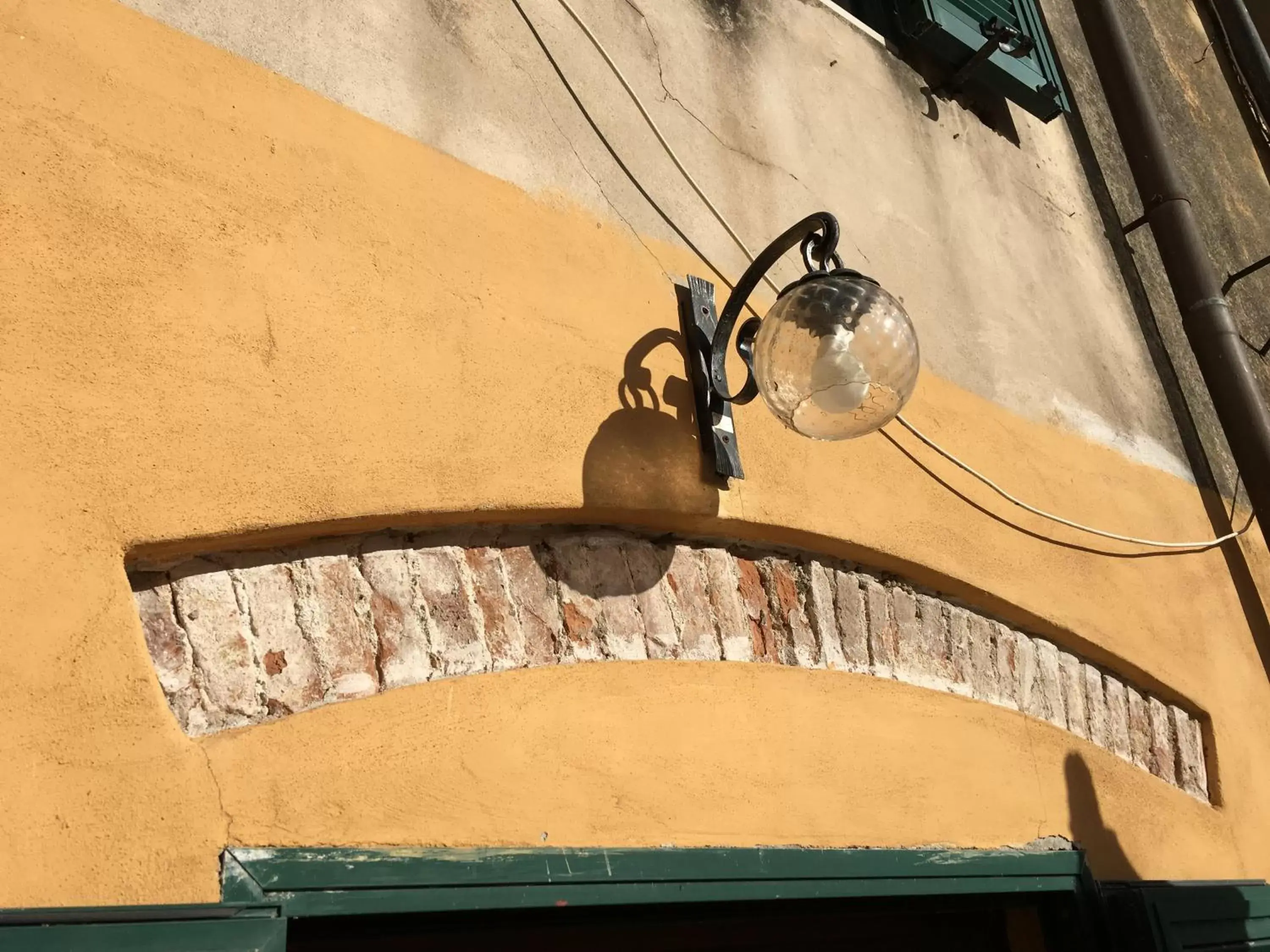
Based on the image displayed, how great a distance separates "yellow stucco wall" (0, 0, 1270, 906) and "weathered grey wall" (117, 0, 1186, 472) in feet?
0.45

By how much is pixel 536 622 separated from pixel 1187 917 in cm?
174

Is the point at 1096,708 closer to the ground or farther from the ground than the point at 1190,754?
farther from the ground

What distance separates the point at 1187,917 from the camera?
2.71 meters

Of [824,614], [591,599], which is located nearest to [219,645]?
[591,599]

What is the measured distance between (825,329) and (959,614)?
106 cm

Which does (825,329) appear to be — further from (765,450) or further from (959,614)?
(959,614)

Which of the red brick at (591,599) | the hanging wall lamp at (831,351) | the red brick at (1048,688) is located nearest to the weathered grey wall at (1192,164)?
the red brick at (1048,688)

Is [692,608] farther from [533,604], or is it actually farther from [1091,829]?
[1091,829]

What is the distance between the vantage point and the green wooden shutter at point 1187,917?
264cm

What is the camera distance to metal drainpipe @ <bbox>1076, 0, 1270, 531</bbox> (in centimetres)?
395

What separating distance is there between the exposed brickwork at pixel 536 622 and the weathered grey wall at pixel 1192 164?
1.71 meters

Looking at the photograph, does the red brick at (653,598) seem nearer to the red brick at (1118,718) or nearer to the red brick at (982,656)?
the red brick at (982,656)

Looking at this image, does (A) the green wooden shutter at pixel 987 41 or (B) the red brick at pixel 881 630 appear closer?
(B) the red brick at pixel 881 630

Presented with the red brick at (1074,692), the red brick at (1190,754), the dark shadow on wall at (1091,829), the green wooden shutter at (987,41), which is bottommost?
the dark shadow on wall at (1091,829)
